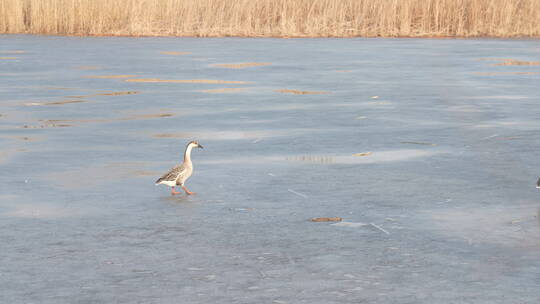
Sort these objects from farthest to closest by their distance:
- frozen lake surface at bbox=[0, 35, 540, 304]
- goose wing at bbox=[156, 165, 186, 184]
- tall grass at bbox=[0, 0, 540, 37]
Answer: tall grass at bbox=[0, 0, 540, 37] < goose wing at bbox=[156, 165, 186, 184] < frozen lake surface at bbox=[0, 35, 540, 304]

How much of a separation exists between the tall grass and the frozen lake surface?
15354mm

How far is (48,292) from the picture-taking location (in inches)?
232

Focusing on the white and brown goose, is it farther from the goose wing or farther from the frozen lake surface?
the frozen lake surface

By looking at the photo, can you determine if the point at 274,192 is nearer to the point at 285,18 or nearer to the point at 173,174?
the point at 173,174

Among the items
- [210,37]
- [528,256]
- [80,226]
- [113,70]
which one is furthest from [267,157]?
[210,37]

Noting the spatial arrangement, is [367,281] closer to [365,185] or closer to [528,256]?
[528,256]

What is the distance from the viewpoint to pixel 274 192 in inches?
357

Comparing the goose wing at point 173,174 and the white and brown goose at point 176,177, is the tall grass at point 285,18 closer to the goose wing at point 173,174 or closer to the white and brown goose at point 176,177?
the white and brown goose at point 176,177

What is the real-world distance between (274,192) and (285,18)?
28.2 meters

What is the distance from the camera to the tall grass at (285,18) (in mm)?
35594

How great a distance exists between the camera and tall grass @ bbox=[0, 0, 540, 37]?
35.6 metres

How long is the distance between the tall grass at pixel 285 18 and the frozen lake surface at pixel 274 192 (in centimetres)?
1535

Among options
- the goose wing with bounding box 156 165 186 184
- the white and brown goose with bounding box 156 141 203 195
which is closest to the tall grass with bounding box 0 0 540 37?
the white and brown goose with bounding box 156 141 203 195

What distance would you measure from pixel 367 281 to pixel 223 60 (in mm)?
20532
